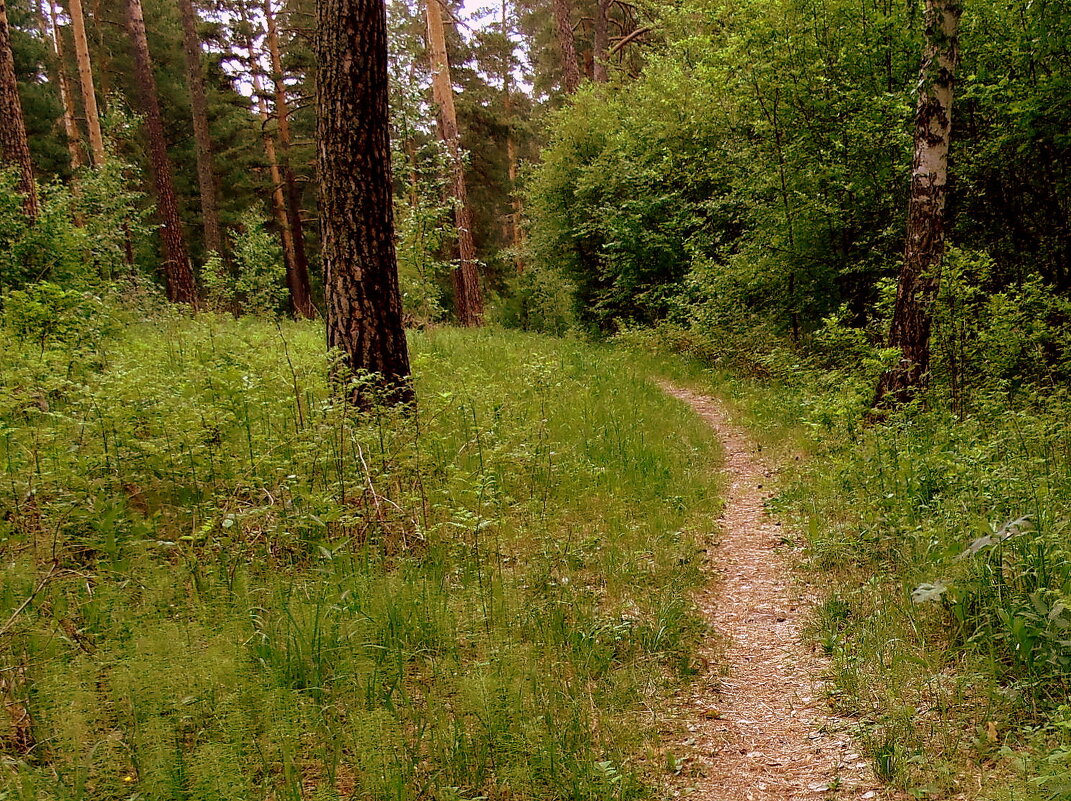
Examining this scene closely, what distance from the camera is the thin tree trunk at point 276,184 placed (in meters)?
25.4

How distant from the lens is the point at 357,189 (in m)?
5.99

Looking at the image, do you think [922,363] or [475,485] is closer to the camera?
[475,485]

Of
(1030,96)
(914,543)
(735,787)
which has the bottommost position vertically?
(735,787)

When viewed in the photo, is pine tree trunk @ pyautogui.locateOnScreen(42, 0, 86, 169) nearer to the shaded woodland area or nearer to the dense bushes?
the shaded woodland area

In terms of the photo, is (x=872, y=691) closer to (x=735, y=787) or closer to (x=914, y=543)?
(x=735, y=787)

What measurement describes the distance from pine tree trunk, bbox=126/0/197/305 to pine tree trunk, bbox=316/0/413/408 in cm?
1291

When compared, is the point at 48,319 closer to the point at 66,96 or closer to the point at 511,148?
the point at 66,96

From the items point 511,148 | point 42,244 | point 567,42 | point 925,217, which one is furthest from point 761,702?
point 511,148

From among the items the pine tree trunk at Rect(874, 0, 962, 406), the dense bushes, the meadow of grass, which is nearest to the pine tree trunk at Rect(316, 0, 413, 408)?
the meadow of grass

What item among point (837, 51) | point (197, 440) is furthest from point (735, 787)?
point (837, 51)

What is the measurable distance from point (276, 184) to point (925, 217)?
2688cm

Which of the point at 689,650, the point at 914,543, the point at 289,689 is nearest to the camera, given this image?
the point at 289,689

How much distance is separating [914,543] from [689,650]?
1.87 m

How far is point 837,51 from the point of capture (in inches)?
447
